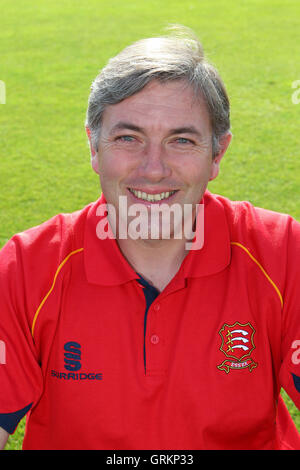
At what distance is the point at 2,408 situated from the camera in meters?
1.62

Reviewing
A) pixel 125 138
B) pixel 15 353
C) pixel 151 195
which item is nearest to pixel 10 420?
pixel 15 353

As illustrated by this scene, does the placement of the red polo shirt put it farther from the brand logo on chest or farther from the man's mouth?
the man's mouth

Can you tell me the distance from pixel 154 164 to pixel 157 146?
0.16 ft

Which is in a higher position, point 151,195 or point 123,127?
point 123,127

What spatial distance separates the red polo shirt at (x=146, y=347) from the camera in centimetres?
165

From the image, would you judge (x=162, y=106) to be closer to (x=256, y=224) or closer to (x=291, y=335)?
(x=256, y=224)

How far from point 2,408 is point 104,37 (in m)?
7.32

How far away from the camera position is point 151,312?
1.69m

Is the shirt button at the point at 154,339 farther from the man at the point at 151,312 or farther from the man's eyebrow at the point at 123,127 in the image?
the man's eyebrow at the point at 123,127

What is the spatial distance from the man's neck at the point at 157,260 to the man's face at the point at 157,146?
146 millimetres

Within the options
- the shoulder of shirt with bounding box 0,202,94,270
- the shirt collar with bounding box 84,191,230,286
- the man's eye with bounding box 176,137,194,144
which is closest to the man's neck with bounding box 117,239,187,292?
the shirt collar with bounding box 84,191,230,286
